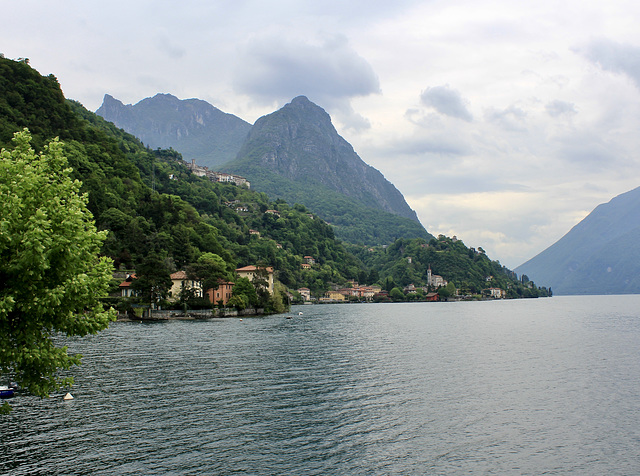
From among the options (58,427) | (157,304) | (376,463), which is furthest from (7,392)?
(157,304)

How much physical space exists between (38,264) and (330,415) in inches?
774

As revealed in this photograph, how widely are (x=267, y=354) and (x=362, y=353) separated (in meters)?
10.7

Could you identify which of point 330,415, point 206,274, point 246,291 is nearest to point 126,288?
point 206,274

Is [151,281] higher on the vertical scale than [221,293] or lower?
higher

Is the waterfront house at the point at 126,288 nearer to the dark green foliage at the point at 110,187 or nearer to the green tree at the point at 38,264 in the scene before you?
the dark green foliage at the point at 110,187

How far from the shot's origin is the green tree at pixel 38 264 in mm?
16859

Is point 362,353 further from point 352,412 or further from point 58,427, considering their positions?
point 58,427

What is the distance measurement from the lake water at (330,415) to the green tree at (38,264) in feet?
21.5

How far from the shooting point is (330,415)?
30.9 m

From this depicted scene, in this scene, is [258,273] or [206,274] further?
[258,273]

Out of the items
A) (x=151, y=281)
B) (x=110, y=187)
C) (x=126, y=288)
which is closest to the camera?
(x=151, y=281)

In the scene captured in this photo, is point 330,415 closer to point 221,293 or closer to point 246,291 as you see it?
point 246,291

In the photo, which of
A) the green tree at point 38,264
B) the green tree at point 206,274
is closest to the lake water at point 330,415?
the green tree at point 38,264

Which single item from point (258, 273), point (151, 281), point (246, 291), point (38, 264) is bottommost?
point (246, 291)
